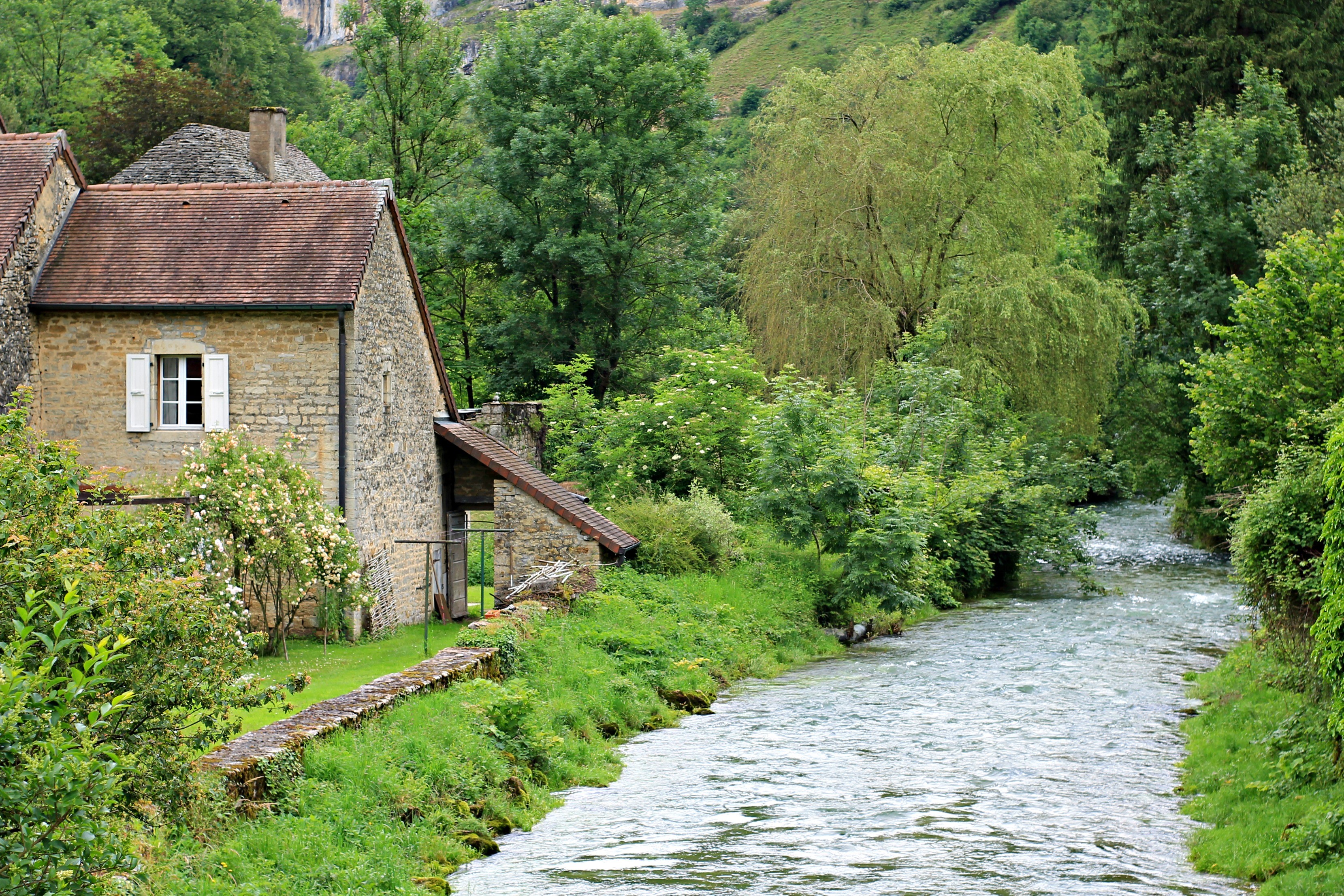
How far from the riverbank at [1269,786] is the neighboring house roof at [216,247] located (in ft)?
43.5

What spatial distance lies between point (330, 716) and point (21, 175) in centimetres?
1260

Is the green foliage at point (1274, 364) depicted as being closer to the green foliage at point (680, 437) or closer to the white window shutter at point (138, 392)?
the green foliage at point (680, 437)

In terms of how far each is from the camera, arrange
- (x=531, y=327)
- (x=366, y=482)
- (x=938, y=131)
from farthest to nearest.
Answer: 1. (x=531, y=327)
2. (x=938, y=131)
3. (x=366, y=482)

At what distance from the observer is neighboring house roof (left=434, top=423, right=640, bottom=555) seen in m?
22.4

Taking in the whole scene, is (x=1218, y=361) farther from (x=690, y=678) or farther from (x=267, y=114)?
(x=267, y=114)

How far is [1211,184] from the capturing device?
31938mm

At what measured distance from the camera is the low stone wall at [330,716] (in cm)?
993

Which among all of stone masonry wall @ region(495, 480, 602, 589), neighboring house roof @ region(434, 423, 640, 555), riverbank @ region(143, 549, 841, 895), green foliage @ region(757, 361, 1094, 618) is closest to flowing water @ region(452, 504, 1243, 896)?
riverbank @ region(143, 549, 841, 895)

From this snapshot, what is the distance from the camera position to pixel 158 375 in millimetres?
20281

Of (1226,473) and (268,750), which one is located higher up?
(1226,473)

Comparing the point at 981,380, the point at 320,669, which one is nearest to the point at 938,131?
A: the point at 981,380

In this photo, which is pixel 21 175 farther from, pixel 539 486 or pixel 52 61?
pixel 52 61

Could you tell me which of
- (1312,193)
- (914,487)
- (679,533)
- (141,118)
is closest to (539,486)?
(679,533)

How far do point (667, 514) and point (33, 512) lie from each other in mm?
16345
